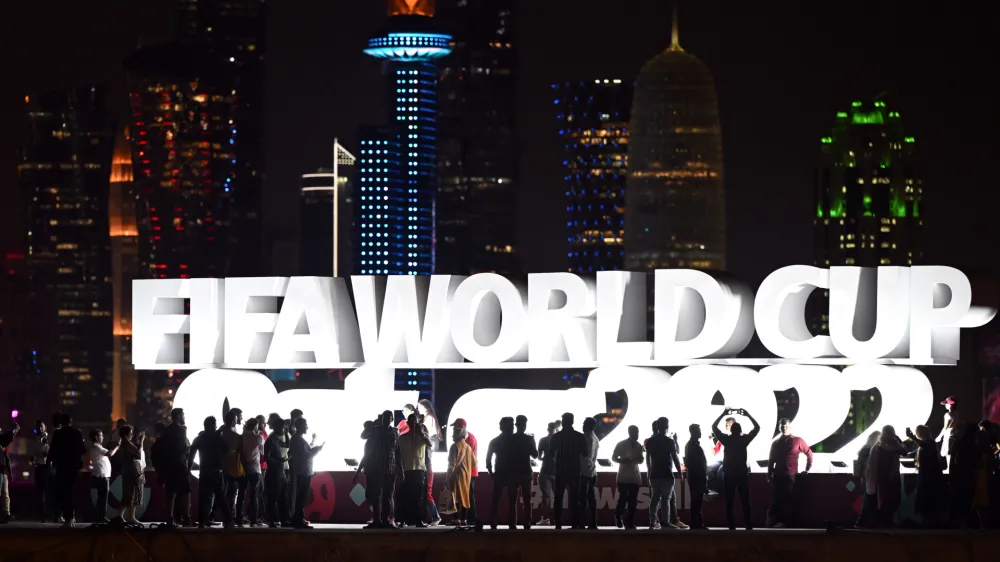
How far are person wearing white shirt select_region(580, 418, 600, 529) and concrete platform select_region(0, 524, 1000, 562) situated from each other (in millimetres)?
1040

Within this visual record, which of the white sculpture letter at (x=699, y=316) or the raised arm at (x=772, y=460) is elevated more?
the white sculpture letter at (x=699, y=316)

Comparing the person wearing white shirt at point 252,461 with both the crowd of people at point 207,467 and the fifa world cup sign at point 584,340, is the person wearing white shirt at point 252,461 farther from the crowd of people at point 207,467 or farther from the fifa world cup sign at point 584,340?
the fifa world cup sign at point 584,340

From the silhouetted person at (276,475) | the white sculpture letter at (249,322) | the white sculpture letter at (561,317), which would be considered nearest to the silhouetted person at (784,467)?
the white sculpture letter at (561,317)

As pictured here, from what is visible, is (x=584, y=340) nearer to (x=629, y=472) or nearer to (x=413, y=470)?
(x=629, y=472)

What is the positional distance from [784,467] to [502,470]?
4226 millimetres

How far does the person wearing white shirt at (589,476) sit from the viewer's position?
84.8ft

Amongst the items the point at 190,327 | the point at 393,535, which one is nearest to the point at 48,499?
the point at 190,327

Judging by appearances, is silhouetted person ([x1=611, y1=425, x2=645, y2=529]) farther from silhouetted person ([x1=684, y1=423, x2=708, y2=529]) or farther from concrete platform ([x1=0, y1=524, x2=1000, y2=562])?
concrete platform ([x1=0, y1=524, x2=1000, y2=562])

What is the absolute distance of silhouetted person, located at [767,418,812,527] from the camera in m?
26.8

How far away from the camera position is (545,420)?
101ft

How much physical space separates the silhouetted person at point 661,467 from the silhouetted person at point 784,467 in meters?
1.42

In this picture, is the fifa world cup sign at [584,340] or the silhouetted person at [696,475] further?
the fifa world cup sign at [584,340]

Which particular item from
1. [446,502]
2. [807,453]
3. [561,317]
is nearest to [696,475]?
[807,453]

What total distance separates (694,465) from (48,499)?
1029 centimetres
